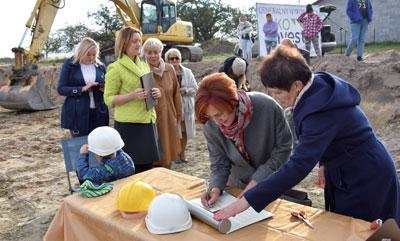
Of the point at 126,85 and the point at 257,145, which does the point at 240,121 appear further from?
the point at 126,85

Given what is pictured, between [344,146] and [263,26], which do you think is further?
[263,26]

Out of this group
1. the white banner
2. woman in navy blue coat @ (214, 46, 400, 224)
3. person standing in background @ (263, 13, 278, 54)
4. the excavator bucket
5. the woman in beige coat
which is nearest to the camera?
woman in navy blue coat @ (214, 46, 400, 224)

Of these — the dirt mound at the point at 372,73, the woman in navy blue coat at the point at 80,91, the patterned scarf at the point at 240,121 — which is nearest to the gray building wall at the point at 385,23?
the dirt mound at the point at 372,73

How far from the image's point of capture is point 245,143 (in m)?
2.13

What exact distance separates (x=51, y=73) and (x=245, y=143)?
51.4 ft

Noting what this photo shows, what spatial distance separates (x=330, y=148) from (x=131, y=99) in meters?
2.08

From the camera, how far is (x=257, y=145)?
2.12 meters

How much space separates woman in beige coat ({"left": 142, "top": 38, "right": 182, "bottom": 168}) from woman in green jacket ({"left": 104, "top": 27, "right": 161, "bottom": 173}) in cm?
26

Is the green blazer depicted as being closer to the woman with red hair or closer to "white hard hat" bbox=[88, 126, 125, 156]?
"white hard hat" bbox=[88, 126, 125, 156]

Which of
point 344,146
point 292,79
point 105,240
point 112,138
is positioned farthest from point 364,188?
point 112,138

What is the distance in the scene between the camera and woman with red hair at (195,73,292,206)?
6.12 feet

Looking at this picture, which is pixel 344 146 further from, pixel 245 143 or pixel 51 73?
pixel 51 73

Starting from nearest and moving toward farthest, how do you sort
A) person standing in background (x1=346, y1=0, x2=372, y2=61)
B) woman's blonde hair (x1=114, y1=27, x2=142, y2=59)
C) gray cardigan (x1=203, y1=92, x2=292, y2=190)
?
1. gray cardigan (x1=203, y1=92, x2=292, y2=190)
2. woman's blonde hair (x1=114, y1=27, x2=142, y2=59)
3. person standing in background (x1=346, y1=0, x2=372, y2=61)

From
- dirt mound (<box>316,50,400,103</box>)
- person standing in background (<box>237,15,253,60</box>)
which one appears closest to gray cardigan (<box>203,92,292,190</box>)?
dirt mound (<box>316,50,400,103</box>)
